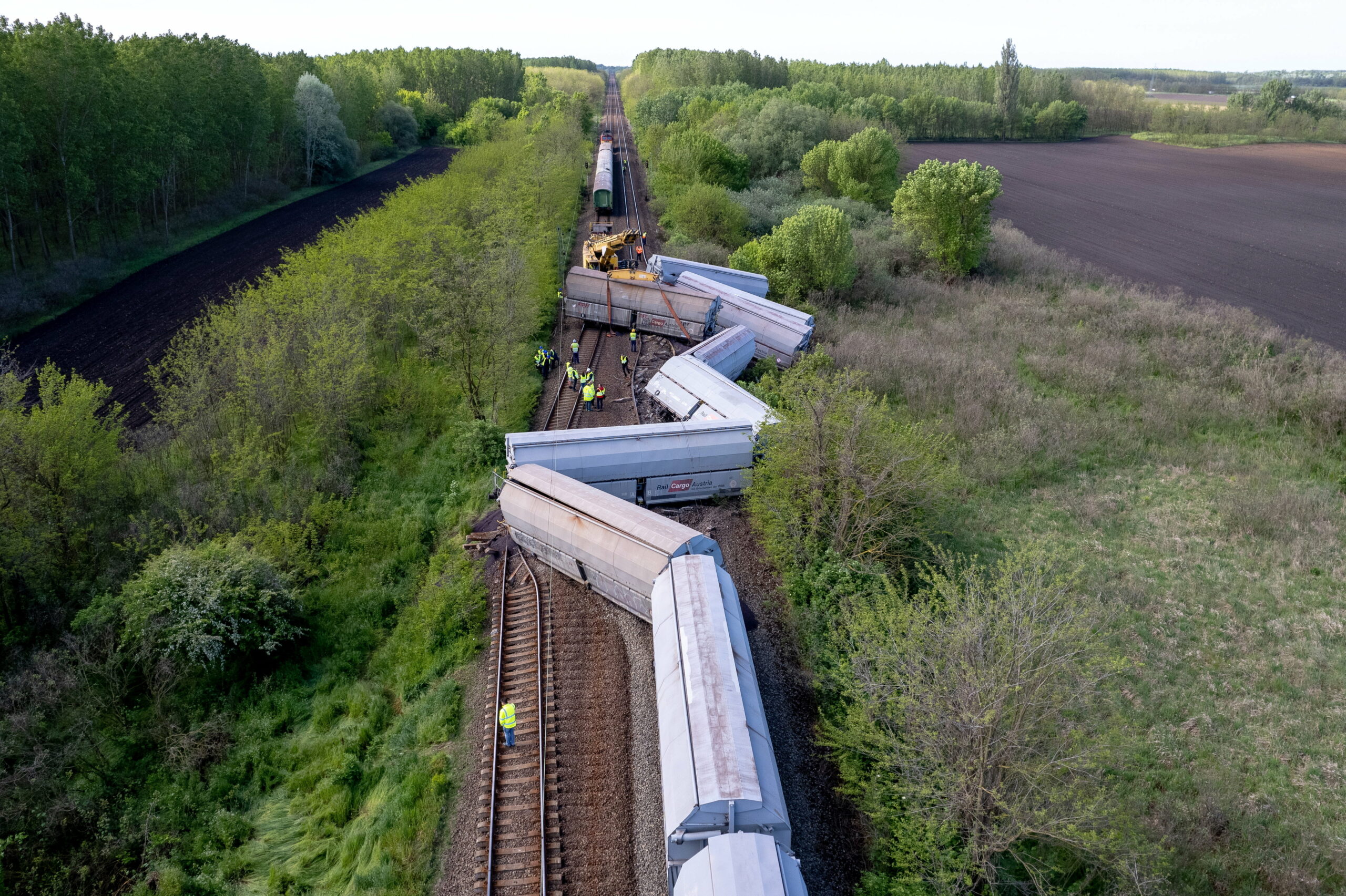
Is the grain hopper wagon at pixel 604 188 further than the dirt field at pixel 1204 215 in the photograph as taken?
Yes

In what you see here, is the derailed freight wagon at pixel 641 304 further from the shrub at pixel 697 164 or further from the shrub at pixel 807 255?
the shrub at pixel 697 164

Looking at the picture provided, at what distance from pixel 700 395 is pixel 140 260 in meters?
45.3

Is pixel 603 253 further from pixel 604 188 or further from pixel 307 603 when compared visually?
pixel 307 603

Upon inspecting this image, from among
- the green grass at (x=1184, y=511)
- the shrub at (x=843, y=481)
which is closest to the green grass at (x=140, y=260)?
the shrub at (x=843, y=481)

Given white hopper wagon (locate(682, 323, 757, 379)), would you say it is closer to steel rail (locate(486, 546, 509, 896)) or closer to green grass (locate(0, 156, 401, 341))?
steel rail (locate(486, 546, 509, 896))

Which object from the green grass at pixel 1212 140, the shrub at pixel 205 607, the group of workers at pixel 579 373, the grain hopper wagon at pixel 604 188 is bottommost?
the shrub at pixel 205 607

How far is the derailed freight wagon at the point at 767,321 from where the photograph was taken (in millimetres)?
34594

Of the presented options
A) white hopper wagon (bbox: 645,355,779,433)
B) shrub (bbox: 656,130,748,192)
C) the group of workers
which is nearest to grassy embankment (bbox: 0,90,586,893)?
the group of workers

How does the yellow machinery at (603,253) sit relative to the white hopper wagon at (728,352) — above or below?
above

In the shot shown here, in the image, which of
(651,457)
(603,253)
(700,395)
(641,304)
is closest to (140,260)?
(603,253)

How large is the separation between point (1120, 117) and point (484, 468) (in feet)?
500

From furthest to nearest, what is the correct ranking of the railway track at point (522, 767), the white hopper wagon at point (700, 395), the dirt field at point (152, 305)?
the dirt field at point (152, 305) → the white hopper wagon at point (700, 395) → the railway track at point (522, 767)

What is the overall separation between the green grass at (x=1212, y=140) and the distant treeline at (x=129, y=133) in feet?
415

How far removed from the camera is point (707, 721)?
1323cm
